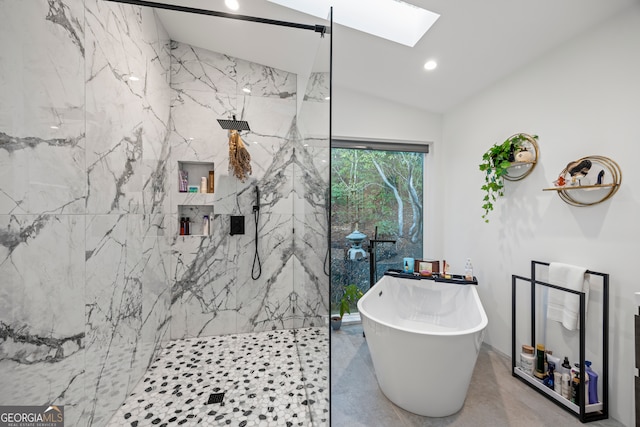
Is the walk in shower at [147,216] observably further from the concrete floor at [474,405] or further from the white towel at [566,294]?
the white towel at [566,294]

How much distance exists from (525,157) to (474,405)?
1905 millimetres

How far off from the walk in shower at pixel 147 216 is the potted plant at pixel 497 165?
1686mm

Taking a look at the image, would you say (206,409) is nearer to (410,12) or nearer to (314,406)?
(314,406)

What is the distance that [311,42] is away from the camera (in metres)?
2.06

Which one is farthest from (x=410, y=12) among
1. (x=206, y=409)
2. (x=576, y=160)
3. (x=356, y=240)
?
(x=206, y=409)

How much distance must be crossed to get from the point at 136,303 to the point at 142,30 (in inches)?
84.5

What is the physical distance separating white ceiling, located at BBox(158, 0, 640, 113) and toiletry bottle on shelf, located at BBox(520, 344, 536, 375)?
2.33 meters

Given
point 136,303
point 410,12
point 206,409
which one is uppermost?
point 410,12

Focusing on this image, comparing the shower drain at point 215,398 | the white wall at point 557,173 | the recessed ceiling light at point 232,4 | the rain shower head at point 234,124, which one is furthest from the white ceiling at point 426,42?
the shower drain at point 215,398

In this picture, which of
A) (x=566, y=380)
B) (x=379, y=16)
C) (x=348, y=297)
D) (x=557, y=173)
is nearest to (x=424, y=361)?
(x=566, y=380)

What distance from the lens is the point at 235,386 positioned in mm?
1813

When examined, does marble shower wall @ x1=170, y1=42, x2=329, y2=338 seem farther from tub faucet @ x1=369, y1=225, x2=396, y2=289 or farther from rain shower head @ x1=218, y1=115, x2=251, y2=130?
tub faucet @ x1=369, y1=225, x2=396, y2=289

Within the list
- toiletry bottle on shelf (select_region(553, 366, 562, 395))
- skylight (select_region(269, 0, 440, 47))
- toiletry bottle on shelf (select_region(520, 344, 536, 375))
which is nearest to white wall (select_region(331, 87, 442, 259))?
skylight (select_region(269, 0, 440, 47))

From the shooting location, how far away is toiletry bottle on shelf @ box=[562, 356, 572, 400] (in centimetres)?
161
